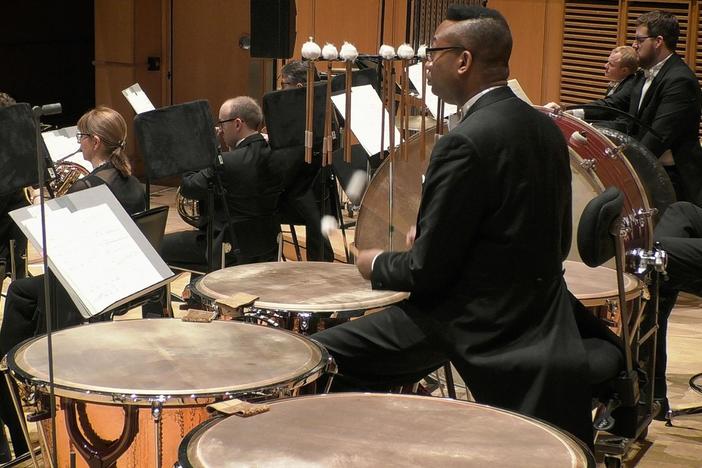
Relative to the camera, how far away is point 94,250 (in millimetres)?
3049

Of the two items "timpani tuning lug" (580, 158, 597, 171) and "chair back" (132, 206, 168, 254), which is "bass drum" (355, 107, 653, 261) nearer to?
"timpani tuning lug" (580, 158, 597, 171)

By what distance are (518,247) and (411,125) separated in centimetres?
316

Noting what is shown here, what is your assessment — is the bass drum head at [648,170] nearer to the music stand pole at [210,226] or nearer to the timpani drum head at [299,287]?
the timpani drum head at [299,287]

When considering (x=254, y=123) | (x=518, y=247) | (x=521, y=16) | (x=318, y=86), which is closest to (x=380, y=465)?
(x=518, y=247)

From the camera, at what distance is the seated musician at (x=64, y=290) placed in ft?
12.4

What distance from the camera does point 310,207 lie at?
18.1ft

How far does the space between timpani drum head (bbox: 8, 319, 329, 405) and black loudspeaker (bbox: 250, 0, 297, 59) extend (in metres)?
3.59

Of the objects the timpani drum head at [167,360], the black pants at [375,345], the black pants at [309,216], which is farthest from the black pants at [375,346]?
the black pants at [309,216]

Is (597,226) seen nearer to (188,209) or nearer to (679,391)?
(679,391)

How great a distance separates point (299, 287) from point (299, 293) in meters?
0.08

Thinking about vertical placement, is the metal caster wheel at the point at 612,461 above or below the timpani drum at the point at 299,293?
below

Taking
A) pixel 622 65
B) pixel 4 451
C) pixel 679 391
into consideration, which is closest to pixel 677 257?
pixel 679 391

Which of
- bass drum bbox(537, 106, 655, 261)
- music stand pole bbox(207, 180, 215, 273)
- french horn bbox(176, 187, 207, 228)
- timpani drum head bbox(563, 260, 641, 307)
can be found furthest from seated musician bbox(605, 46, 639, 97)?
timpani drum head bbox(563, 260, 641, 307)

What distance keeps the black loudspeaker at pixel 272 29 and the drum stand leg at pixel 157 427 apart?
162 inches
